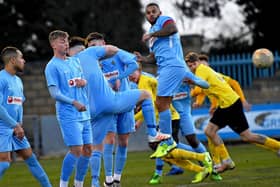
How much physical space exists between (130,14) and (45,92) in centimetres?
1915

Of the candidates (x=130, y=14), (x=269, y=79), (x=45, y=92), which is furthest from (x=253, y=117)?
(x=130, y=14)

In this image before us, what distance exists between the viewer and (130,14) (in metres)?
45.3

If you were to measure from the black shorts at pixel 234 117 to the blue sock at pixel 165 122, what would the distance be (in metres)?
2.20

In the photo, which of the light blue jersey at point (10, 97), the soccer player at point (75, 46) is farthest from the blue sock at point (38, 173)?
the soccer player at point (75, 46)

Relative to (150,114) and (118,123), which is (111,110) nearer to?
(150,114)

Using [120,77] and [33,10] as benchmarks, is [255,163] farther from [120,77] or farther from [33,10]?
[33,10]

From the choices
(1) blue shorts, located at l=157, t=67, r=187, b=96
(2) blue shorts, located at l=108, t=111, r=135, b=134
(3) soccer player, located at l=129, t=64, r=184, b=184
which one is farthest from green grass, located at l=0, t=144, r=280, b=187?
(1) blue shorts, located at l=157, t=67, r=187, b=96

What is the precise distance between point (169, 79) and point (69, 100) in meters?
2.28

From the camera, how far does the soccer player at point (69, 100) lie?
11.1 meters

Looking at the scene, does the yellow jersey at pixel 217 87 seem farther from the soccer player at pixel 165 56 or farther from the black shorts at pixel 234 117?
the soccer player at pixel 165 56

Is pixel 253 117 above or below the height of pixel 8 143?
below

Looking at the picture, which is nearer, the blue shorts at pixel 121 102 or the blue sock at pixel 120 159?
the blue shorts at pixel 121 102

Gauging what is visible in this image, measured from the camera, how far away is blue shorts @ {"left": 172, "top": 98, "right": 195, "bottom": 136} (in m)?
15.2

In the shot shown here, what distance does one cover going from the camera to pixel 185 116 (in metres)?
15.3
